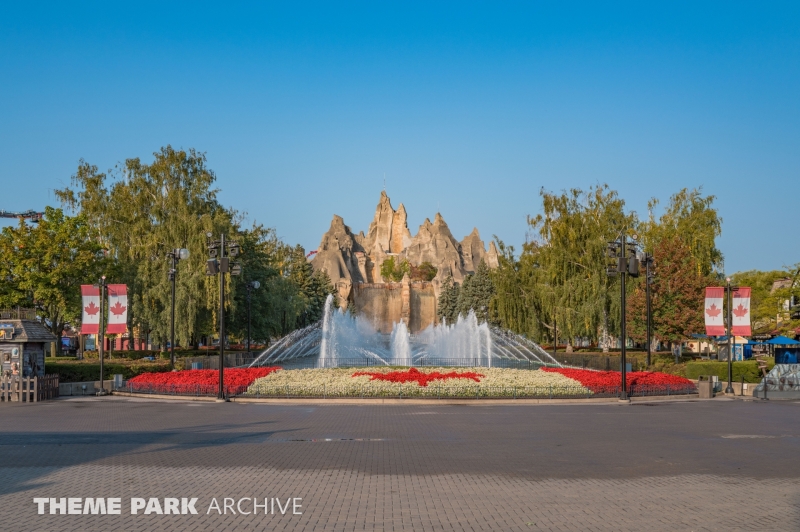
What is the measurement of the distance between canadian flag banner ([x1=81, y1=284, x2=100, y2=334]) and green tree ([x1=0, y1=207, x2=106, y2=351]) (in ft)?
45.4

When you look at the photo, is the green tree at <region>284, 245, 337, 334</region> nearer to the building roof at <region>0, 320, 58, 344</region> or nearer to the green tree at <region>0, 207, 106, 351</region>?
the green tree at <region>0, 207, 106, 351</region>

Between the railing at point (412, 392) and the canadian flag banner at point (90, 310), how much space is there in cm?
448

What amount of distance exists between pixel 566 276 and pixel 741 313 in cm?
1948

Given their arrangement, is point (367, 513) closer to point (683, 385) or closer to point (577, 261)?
point (683, 385)

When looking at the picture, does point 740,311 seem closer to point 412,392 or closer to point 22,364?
point 412,392

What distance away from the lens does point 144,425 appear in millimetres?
18672

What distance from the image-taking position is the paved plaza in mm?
9125

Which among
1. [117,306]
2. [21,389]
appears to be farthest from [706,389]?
[21,389]

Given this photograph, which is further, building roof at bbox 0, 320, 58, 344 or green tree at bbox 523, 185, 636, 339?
green tree at bbox 523, 185, 636, 339

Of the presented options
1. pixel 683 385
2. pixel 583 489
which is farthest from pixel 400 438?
pixel 683 385

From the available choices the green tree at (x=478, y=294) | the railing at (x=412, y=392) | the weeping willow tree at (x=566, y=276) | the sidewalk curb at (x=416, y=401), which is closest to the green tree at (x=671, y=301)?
the weeping willow tree at (x=566, y=276)

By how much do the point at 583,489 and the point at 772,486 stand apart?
2.85m

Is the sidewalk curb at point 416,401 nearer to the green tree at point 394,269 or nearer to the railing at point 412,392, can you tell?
the railing at point 412,392

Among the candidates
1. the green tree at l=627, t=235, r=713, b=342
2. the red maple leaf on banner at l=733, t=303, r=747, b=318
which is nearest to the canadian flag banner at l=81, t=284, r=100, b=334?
the red maple leaf on banner at l=733, t=303, r=747, b=318
